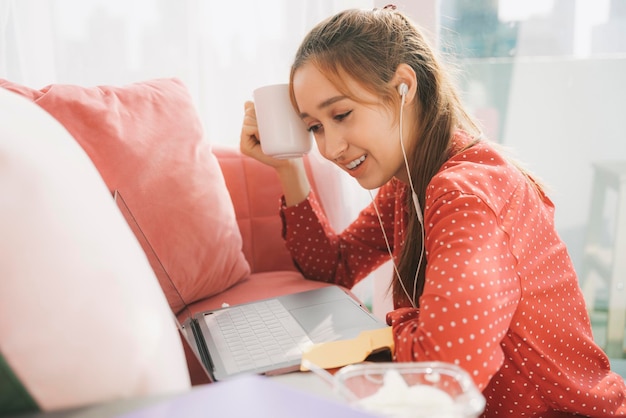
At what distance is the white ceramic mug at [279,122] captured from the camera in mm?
1146

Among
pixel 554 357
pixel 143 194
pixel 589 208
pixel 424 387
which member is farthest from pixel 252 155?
pixel 589 208

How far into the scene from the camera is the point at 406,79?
0.99m

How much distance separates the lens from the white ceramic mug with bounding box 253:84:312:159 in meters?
1.15

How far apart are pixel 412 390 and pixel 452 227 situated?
1.10ft

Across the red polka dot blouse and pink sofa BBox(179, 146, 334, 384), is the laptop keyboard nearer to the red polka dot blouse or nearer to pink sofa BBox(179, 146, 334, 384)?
the red polka dot blouse

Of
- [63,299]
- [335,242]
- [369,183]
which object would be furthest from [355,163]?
[63,299]

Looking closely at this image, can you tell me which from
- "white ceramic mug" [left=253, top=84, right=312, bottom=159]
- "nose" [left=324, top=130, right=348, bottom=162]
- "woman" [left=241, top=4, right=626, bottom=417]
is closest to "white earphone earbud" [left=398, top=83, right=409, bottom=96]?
"woman" [left=241, top=4, right=626, bottom=417]

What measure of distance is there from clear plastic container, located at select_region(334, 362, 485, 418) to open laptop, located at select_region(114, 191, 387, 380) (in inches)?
11.7

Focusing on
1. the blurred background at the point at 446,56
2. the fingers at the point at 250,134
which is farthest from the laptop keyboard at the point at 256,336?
the blurred background at the point at 446,56

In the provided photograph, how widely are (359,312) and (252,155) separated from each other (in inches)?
20.9

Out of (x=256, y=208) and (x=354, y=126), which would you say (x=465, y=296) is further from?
(x=256, y=208)

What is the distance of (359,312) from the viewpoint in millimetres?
947

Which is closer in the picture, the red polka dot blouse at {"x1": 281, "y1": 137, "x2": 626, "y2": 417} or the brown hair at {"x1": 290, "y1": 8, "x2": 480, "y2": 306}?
the red polka dot blouse at {"x1": 281, "y1": 137, "x2": 626, "y2": 417}

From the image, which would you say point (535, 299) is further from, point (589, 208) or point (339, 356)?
point (589, 208)
